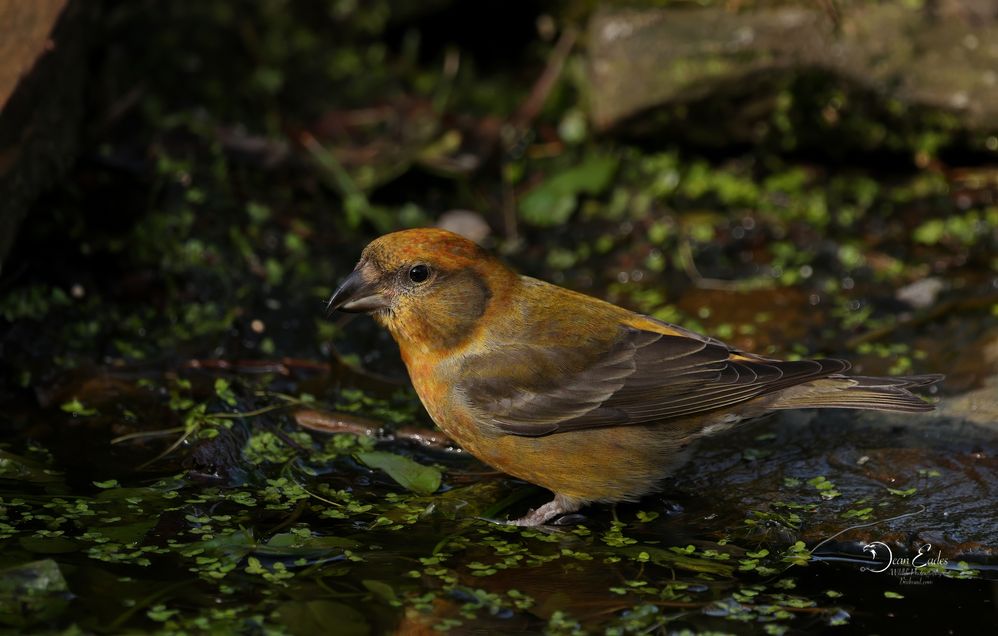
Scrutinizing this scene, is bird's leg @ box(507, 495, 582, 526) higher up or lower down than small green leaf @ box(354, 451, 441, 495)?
lower down

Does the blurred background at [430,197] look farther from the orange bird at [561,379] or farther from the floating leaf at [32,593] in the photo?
the floating leaf at [32,593]

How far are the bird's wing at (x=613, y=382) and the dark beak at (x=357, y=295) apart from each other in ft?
1.59

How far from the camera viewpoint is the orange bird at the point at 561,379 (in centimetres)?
479

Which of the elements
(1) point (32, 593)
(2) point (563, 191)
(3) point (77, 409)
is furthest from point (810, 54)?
(1) point (32, 593)

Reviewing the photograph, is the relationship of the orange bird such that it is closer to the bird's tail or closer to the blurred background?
the bird's tail

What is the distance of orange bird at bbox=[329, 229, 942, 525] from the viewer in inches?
189

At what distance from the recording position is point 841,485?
487 cm

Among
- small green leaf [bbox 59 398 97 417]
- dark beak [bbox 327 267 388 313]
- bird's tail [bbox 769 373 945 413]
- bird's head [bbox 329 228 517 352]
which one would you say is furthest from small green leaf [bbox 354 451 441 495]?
bird's tail [bbox 769 373 945 413]

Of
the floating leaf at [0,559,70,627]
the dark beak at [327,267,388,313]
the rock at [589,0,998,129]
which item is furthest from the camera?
the rock at [589,0,998,129]

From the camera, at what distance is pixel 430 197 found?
7.66 meters

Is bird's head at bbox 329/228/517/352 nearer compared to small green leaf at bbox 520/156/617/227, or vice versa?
bird's head at bbox 329/228/517/352

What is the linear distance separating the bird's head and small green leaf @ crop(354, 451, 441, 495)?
49cm

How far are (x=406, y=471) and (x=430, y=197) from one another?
125 inches

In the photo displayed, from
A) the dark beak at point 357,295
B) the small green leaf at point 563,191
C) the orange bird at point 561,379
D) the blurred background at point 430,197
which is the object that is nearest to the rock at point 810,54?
the blurred background at point 430,197
